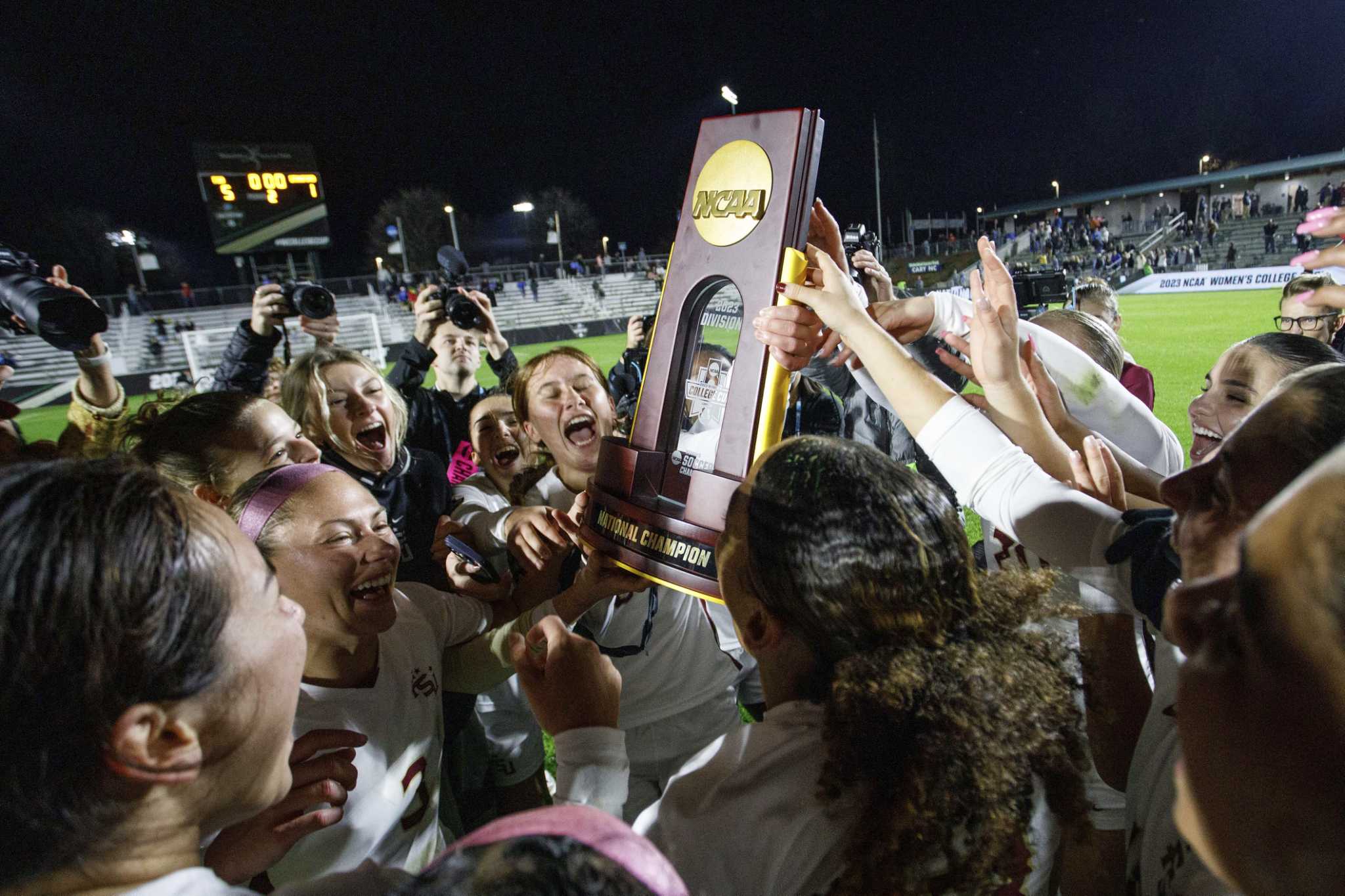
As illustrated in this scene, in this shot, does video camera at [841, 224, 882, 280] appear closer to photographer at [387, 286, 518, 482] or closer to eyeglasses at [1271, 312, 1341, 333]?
photographer at [387, 286, 518, 482]

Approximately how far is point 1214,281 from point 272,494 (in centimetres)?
2710

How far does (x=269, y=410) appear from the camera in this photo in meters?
2.26

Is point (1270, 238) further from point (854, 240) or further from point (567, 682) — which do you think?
point (567, 682)

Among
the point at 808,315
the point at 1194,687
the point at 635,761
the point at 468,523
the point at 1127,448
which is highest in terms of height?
the point at 808,315

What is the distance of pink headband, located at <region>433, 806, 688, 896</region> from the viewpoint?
49cm

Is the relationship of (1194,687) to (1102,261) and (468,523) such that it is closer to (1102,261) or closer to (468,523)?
(468,523)

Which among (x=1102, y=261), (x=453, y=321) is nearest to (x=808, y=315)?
(x=453, y=321)

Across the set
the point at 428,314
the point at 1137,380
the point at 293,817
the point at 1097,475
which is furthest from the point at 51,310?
the point at 1137,380

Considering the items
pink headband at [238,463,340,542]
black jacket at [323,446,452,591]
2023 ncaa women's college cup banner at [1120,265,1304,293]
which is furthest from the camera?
2023 ncaa women's college cup banner at [1120,265,1304,293]

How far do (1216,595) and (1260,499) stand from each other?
1.70 feet

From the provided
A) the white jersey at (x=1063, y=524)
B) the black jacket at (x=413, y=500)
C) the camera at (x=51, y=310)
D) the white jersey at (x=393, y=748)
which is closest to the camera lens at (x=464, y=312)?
the black jacket at (x=413, y=500)

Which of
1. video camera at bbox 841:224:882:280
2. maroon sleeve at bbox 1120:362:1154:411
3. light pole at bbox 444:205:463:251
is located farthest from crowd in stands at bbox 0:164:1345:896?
light pole at bbox 444:205:463:251

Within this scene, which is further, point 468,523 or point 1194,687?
point 468,523

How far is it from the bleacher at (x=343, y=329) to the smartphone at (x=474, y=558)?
1426cm
